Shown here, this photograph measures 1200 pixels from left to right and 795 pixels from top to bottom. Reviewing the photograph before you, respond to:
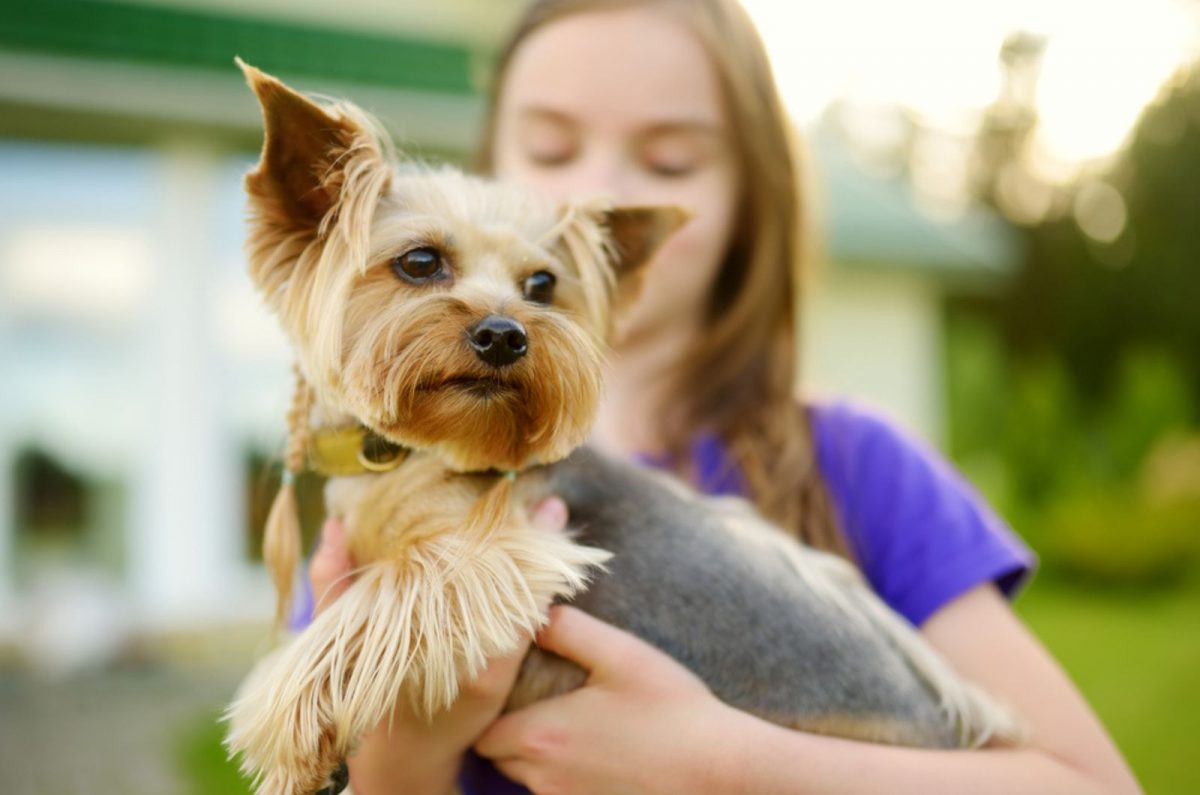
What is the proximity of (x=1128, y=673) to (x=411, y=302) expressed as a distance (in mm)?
10623

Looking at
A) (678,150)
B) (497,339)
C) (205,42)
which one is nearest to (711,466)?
(678,150)

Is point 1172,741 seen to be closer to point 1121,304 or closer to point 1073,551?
point 1073,551

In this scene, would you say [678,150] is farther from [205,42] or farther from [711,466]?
[205,42]

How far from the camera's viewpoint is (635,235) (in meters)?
2.67

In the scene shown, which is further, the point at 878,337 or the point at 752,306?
the point at 878,337

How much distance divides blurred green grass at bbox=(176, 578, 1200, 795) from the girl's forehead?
3855 mm

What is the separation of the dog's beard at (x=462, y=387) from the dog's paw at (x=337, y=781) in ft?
2.23

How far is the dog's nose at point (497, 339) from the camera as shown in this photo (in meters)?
2.20

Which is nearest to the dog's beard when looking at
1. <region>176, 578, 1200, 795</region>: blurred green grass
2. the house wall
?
<region>176, 578, 1200, 795</region>: blurred green grass

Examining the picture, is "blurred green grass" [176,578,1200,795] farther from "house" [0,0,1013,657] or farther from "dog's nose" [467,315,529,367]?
"dog's nose" [467,315,529,367]

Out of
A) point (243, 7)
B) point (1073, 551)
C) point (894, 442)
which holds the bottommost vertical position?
point (1073, 551)

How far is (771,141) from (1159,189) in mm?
34937

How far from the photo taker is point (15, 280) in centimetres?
965

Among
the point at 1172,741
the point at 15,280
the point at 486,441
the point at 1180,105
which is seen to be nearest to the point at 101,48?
the point at 15,280
